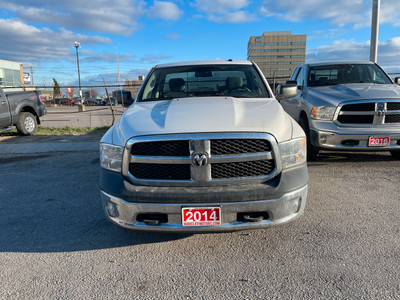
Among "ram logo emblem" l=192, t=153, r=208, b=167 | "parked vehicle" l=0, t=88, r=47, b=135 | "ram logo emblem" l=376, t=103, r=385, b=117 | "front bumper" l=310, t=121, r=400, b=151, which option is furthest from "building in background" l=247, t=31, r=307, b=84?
"ram logo emblem" l=192, t=153, r=208, b=167

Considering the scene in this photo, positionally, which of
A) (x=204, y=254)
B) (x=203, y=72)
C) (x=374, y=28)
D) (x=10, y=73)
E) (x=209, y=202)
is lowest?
(x=204, y=254)

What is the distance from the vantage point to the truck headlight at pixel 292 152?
2651mm

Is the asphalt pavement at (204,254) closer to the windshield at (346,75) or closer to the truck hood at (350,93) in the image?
the truck hood at (350,93)

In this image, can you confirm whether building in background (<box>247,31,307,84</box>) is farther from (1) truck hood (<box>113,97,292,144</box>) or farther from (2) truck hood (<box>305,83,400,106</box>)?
(1) truck hood (<box>113,97,292,144</box>)

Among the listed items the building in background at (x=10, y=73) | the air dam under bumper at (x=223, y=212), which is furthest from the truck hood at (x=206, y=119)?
the building in background at (x=10, y=73)

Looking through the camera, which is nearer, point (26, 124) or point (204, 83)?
point (204, 83)

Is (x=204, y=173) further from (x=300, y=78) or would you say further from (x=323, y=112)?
(x=300, y=78)

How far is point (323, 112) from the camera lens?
5.26 meters

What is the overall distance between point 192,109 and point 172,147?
0.66 m

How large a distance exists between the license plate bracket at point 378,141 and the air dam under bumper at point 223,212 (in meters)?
3.04

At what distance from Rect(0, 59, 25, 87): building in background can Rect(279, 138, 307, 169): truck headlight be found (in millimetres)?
51296

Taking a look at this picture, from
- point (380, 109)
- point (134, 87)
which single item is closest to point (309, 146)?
point (380, 109)

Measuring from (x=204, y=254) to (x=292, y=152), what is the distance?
3.95 ft

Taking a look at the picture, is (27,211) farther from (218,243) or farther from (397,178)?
(397,178)
